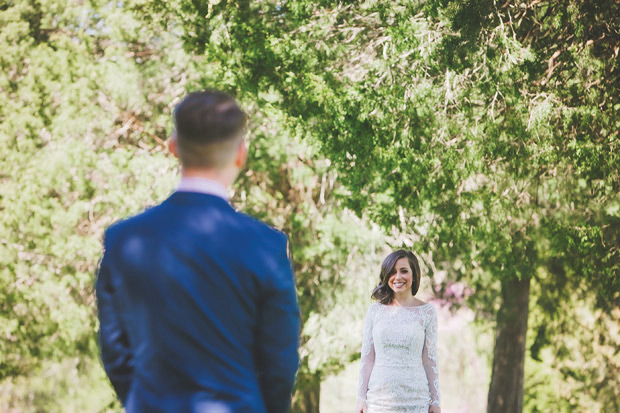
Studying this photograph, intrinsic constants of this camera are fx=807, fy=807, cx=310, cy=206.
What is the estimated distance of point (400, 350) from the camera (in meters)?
6.46

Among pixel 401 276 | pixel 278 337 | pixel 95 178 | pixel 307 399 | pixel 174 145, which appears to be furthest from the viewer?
pixel 307 399

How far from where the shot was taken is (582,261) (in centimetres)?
952

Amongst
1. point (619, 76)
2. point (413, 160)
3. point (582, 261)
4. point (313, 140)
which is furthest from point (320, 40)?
point (582, 261)

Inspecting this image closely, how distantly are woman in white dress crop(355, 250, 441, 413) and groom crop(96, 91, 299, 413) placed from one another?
174 inches

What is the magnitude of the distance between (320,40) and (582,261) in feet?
13.2

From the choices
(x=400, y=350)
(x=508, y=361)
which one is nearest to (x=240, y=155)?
(x=400, y=350)

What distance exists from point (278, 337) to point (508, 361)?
42.4ft

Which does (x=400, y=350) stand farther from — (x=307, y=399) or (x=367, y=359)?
(x=307, y=399)

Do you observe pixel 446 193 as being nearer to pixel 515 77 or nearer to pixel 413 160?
pixel 413 160

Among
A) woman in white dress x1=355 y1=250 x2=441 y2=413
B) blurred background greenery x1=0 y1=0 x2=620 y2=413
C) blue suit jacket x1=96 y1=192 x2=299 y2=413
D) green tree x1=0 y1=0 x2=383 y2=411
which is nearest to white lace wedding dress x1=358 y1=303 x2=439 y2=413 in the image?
woman in white dress x1=355 y1=250 x2=441 y2=413

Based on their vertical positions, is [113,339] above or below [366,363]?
below

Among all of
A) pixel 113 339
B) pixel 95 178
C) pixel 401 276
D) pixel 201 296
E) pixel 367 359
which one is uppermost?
pixel 95 178

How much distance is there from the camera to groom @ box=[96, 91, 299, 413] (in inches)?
78.0

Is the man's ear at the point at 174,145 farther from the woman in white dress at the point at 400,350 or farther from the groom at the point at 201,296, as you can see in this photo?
the woman in white dress at the point at 400,350
